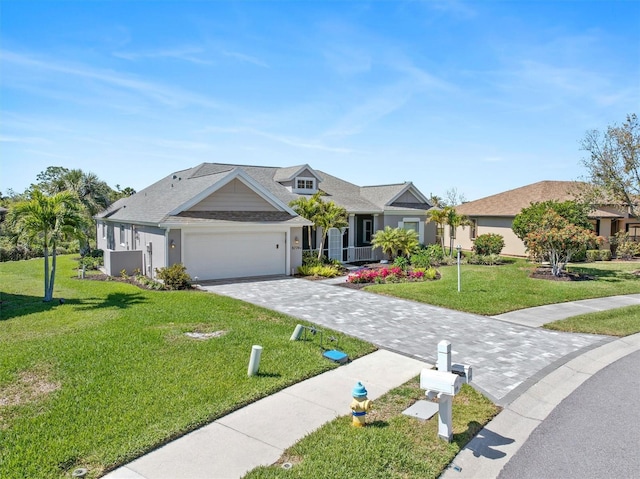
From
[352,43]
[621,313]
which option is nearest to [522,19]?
[352,43]

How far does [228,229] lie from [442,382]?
14.8 m

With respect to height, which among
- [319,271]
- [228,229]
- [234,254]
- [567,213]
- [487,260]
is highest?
[567,213]

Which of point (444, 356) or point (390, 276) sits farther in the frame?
point (390, 276)

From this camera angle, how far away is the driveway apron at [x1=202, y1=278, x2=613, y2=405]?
8625 millimetres

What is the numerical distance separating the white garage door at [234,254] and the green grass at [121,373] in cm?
487

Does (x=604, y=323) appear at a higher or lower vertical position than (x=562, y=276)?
lower

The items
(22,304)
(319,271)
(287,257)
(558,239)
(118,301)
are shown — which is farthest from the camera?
(287,257)

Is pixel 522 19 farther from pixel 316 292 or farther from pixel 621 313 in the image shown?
pixel 316 292

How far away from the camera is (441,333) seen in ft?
36.9

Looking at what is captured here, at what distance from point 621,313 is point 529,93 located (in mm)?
9147

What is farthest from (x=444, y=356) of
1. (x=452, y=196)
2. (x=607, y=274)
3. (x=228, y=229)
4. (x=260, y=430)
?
(x=452, y=196)

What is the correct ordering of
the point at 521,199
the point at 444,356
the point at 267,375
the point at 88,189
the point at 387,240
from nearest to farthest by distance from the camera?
the point at 444,356, the point at 267,375, the point at 387,240, the point at 88,189, the point at 521,199

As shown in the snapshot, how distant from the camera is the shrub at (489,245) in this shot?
88.1 feet

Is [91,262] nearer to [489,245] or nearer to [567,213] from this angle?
[489,245]
